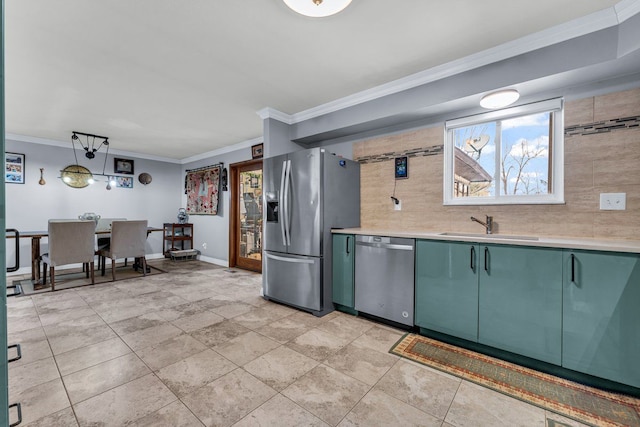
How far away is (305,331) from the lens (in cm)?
267

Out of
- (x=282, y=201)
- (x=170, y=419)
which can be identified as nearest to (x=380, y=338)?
(x=170, y=419)

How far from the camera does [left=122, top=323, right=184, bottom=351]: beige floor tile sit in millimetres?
2391

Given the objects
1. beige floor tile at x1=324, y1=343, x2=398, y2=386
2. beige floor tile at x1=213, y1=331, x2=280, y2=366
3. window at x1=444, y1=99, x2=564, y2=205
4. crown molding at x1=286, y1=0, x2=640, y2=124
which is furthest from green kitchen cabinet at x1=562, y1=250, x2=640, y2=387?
beige floor tile at x1=213, y1=331, x2=280, y2=366

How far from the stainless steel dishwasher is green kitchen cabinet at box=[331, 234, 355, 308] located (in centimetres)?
7

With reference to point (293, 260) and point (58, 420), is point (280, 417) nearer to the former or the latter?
point (58, 420)

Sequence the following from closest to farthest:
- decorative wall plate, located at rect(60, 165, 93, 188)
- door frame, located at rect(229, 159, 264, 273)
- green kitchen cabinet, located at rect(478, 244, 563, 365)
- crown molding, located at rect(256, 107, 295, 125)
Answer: green kitchen cabinet, located at rect(478, 244, 563, 365) < crown molding, located at rect(256, 107, 295, 125) < decorative wall plate, located at rect(60, 165, 93, 188) < door frame, located at rect(229, 159, 264, 273)

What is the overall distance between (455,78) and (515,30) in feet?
1.73

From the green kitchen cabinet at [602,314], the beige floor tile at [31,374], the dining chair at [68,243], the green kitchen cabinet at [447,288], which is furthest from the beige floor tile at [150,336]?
the green kitchen cabinet at [602,314]

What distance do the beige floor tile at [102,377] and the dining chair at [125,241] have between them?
3015 mm

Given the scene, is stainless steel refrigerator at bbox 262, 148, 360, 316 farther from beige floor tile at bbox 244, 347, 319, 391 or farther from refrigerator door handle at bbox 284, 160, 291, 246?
beige floor tile at bbox 244, 347, 319, 391

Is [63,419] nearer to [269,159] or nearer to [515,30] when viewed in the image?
[269,159]

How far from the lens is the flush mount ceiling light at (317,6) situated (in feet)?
5.54

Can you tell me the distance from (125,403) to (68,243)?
356cm

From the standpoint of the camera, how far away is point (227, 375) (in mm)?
1955
